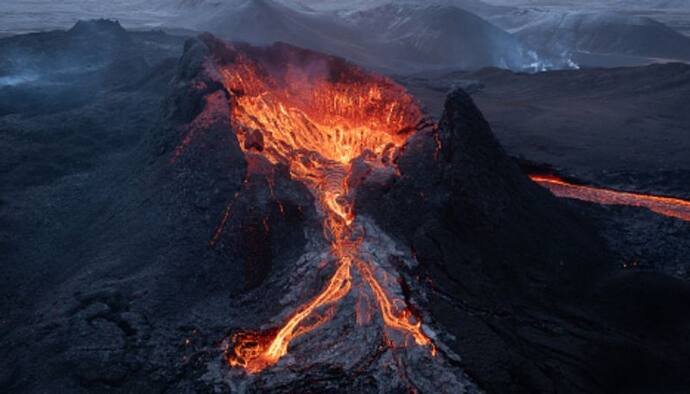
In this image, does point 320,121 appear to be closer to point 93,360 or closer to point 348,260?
point 348,260

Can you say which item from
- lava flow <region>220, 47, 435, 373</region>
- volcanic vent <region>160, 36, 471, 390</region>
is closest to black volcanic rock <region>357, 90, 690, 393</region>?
volcanic vent <region>160, 36, 471, 390</region>

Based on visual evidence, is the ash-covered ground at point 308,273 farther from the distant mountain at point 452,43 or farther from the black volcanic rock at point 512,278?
the distant mountain at point 452,43

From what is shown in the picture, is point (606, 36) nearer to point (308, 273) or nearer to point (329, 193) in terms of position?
point (329, 193)

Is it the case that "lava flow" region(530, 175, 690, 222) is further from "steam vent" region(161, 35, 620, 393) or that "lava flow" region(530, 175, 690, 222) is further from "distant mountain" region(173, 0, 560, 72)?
"distant mountain" region(173, 0, 560, 72)

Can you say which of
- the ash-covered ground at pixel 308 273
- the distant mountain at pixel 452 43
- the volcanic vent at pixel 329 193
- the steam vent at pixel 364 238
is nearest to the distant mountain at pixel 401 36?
the distant mountain at pixel 452 43

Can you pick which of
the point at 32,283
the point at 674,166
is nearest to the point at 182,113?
the point at 32,283

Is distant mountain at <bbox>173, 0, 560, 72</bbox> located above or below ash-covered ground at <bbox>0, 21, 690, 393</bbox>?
above
